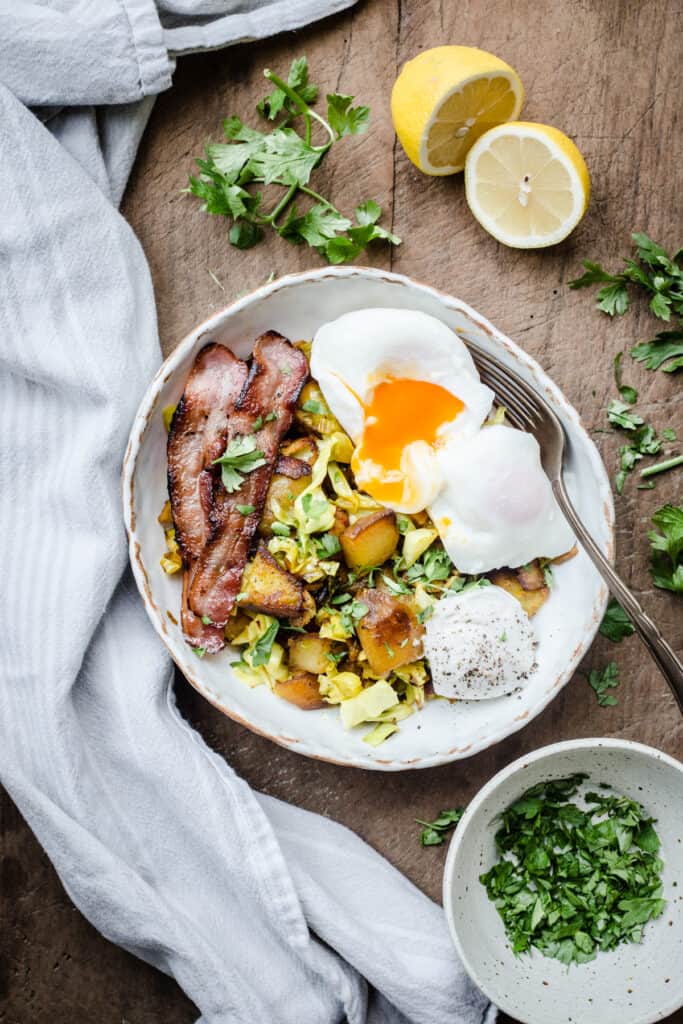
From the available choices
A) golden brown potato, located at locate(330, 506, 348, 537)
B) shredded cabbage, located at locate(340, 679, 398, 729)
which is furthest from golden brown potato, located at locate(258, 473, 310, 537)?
shredded cabbage, located at locate(340, 679, 398, 729)

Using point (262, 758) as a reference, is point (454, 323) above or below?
above

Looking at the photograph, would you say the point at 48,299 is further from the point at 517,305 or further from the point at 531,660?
the point at 531,660

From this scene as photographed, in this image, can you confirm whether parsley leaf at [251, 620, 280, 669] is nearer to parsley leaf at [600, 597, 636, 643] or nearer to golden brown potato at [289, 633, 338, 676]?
golden brown potato at [289, 633, 338, 676]

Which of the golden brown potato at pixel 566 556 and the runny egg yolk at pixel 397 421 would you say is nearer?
the runny egg yolk at pixel 397 421

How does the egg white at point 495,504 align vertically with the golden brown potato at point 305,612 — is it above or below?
above

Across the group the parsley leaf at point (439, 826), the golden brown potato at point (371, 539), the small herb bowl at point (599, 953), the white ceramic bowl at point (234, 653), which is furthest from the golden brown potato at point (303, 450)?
the parsley leaf at point (439, 826)

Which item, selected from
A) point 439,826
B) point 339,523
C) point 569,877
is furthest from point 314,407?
point 569,877

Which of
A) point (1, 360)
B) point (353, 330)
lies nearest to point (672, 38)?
point (353, 330)

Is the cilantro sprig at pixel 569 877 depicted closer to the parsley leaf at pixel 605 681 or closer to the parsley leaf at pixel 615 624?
the parsley leaf at pixel 605 681

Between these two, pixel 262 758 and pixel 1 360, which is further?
pixel 262 758
